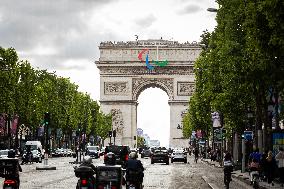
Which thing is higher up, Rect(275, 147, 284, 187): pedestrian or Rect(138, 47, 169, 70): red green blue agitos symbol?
Rect(138, 47, 169, 70): red green blue agitos symbol

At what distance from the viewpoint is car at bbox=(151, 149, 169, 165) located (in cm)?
8562

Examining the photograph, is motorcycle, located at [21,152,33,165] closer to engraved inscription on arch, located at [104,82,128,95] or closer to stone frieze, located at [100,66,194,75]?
engraved inscription on arch, located at [104,82,128,95]

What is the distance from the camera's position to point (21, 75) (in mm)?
97750

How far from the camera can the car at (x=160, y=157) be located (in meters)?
85.6

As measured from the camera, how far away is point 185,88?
15262 cm

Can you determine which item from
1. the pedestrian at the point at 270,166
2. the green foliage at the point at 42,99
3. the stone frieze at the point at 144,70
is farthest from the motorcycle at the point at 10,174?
the stone frieze at the point at 144,70

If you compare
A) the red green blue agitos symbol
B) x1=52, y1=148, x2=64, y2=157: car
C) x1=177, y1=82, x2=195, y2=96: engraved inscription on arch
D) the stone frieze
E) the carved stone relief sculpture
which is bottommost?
x1=52, y1=148, x2=64, y2=157: car

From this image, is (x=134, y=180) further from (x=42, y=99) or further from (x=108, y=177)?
(x=42, y=99)

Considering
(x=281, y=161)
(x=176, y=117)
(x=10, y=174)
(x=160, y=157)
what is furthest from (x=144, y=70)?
(x=10, y=174)

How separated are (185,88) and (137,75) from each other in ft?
29.5

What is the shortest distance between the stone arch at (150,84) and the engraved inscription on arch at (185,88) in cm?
137

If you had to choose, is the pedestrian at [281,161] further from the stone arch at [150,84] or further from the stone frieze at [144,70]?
the stone frieze at [144,70]

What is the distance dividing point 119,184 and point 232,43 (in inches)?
918

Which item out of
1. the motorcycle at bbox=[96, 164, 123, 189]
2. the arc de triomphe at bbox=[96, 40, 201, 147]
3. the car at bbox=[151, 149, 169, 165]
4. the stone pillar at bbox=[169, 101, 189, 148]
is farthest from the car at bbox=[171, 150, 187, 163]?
the motorcycle at bbox=[96, 164, 123, 189]
